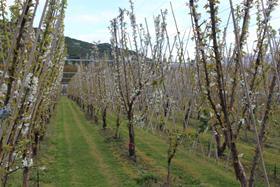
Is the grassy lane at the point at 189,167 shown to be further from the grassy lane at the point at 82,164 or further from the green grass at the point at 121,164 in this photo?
the grassy lane at the point at 82,164

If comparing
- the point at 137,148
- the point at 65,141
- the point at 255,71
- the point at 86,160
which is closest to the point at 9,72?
the point at 255,71

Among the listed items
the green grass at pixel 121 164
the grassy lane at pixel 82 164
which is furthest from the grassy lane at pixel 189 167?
the grassy lane at pixel 82 164

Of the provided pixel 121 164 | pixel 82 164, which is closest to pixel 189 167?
pixel 121 164

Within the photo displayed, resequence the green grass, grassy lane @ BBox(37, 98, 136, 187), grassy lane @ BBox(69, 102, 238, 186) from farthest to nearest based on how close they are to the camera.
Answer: grassy lane @ BBox(37, 98, 136, 187) → the green grass → grassy lane @ BBox(69, 102, 238, 186)

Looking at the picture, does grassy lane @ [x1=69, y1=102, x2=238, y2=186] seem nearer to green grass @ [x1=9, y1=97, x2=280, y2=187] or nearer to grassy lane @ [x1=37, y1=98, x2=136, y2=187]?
green grass @ [x1=9, y1=97, x2=280, y2=187]

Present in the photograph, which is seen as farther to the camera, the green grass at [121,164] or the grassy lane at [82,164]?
the grassy lane at [82,164]

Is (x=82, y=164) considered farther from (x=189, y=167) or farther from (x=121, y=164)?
(x=189, y=167)

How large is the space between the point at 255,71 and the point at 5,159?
747 centimetres

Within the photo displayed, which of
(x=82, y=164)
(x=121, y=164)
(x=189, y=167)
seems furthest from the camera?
(x=82, y=164)

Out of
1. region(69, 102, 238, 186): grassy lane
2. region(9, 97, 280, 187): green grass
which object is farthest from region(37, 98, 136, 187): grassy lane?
region(69, 102, 238, 186): grassy lane

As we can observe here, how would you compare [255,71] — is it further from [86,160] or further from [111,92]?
[111,92]

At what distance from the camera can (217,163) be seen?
41.7 feet

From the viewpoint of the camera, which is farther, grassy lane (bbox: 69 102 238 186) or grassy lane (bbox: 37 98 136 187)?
grassy lane (bbox: 37 98 136 187)

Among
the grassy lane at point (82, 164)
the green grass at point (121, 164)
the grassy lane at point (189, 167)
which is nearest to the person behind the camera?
the grassy lane at point (189, 167)
